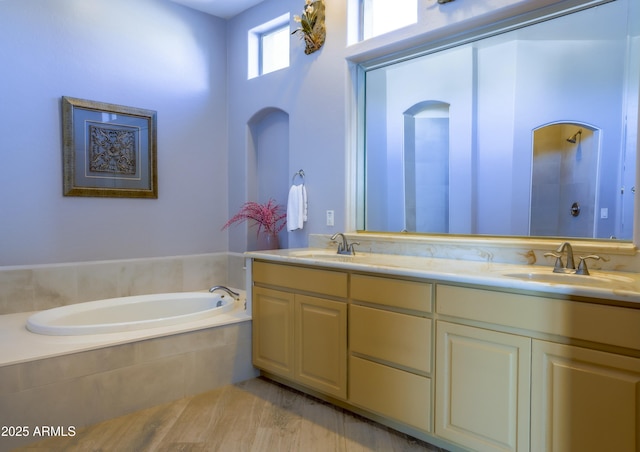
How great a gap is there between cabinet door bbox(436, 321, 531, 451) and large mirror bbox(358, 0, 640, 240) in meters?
0.74

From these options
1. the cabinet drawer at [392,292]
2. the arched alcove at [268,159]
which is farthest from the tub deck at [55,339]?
the arched alcove at [268,159]

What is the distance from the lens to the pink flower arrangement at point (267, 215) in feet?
11.3

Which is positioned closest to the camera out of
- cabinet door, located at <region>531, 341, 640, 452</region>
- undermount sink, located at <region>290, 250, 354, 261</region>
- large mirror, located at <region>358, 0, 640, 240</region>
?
cabinet door, located at <region>531, 341, 640, 452</region>

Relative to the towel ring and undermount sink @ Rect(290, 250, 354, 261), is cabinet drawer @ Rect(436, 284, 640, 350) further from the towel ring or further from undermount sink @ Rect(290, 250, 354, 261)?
the towel ring

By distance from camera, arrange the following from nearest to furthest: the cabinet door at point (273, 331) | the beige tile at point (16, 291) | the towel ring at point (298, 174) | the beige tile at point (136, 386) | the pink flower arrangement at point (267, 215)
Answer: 1. the beige tile at point (136, 386)
2. the cabinet door at point (273, 331)
3. the beige tile at point (16, 291)
4. the towel ring at point (298, 174)
5. the pink flower arrangement at point (267, 215)

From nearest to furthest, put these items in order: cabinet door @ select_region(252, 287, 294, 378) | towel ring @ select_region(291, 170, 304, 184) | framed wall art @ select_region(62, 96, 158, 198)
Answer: cabinet door @ select_region(252, 287, 294, 378), framed wall art @ select_region(62, 96, 158, 198), towel ring @ select_region(291, 170, 304, 184)

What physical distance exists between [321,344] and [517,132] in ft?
4.93

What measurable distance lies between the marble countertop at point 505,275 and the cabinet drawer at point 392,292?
44 millimetres

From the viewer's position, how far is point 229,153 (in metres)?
3.89

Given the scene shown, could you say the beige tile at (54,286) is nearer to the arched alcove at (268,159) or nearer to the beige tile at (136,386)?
the beige tile at (136,386)

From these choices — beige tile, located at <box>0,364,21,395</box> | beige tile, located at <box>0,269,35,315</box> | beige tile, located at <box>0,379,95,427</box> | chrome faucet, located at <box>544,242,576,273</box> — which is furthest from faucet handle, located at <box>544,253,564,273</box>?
beige tile, located at <box>0,269,35,315</box>

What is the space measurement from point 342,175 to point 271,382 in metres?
1.42

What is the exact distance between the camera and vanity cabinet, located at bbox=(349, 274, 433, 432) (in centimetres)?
183

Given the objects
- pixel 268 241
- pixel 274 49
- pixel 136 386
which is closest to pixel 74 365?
pixel 136 386
